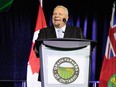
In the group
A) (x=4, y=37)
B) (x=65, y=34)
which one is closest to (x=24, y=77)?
(x=4, y=37)

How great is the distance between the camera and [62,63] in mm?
1938

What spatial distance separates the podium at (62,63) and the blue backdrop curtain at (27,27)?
2893mm

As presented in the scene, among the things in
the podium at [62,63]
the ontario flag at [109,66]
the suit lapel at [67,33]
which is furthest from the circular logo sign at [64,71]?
the ontario flag at [109,66]

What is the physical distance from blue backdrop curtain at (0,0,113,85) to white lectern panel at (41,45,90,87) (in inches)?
114

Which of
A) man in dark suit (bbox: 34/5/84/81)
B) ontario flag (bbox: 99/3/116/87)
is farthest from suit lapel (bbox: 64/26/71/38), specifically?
ontario flag (bbox: 99/3/116/87)

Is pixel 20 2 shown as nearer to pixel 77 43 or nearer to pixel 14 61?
pixel 14 61

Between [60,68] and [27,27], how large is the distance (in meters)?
2.98

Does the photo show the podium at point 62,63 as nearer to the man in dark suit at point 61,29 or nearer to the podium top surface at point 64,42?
the podium top surface at point 64,42

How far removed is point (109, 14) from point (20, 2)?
4.63 ft

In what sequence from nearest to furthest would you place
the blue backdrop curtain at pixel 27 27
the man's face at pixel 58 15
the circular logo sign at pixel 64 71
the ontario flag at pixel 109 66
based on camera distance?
the circular logo sign at pixel 64 71, the man's face at pixel 58 15, the ontario flag at pixel 109 66, the blue backdrop curtain at pixel 27 27

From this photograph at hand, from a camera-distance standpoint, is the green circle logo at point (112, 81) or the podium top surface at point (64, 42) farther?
the green circle logo at point (112, 81)

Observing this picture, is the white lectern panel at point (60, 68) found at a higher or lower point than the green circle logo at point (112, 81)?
higher

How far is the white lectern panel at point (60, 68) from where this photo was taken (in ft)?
6.36

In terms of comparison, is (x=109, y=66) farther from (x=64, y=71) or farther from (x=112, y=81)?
(x=64, y=71)
